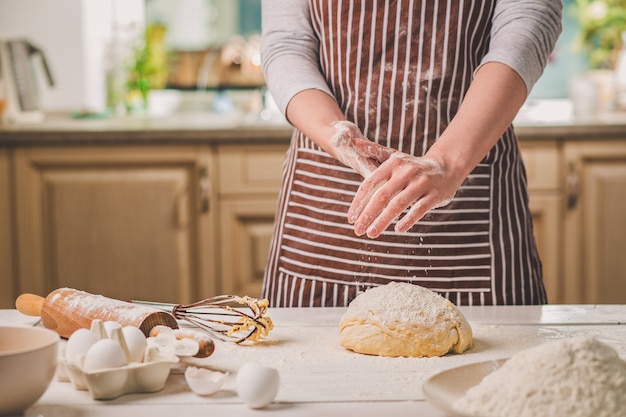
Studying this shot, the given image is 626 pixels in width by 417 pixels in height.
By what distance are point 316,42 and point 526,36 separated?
1.22 ft

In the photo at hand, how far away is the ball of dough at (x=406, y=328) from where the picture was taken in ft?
3.25

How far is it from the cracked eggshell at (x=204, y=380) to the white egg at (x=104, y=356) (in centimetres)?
6

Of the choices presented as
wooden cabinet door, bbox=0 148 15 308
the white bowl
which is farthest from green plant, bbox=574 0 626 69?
the white bowl

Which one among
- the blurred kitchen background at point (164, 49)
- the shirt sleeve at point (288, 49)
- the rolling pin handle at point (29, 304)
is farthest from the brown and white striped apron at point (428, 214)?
the blurred kitchen background at point (164, 49)

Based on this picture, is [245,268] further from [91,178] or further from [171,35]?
[171,35]

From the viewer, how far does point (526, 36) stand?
1332 mm

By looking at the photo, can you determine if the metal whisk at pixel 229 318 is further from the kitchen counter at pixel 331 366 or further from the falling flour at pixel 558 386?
the falling flour at pixel 558 386

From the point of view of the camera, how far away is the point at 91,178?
2.65 m

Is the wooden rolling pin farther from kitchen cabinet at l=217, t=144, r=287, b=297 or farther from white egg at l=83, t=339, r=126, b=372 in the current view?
kitchen cabinet at l=217, t=144, r=287, b=297

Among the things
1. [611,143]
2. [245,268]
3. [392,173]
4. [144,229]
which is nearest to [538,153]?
[611,143]

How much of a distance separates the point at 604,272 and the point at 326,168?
1418mm

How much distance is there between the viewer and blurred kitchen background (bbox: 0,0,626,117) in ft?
10.3

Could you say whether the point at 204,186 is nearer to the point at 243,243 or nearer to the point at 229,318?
the point at 243,243

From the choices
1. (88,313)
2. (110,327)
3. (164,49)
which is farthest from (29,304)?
(164,49)
